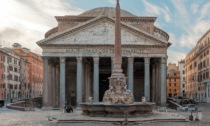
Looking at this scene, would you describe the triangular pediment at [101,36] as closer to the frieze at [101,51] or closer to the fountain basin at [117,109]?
the frieze at [101,51]

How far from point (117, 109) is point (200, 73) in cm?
5859

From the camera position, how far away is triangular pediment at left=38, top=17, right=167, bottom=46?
152ft

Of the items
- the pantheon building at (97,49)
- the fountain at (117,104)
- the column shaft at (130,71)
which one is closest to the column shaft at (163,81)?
the pantheon building at (97,49)

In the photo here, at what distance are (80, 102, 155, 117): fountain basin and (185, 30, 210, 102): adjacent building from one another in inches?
1835

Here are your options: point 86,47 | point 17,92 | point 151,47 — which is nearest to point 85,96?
point 86,47

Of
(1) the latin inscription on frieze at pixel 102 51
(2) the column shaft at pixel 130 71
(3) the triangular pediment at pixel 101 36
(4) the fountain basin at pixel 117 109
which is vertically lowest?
(4) the fountain basin at pixel 117 109

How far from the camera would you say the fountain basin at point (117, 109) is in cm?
2311

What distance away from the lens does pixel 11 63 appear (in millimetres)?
84750

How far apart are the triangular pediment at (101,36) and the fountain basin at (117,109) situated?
71.6 feet

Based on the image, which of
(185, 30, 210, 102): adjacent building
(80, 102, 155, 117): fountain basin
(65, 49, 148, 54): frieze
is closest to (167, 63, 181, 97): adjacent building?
(185, 30, 210, 102): adjacent building

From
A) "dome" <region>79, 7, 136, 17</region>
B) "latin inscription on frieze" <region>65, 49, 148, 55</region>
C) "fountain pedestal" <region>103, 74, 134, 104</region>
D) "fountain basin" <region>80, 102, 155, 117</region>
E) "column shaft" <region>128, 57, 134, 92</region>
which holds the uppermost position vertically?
"dome" <region>79, 7, 136, 17</region>

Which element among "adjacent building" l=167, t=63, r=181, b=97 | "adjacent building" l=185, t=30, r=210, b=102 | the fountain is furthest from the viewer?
"adjacent building" l=167, t=63, r=181, b=97

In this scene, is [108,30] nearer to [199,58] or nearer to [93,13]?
[93,13]

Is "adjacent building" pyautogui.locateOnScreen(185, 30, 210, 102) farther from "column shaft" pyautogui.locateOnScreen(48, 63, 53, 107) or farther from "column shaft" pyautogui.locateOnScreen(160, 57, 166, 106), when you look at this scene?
"column shaft" pyautogui.locateOnScreen(48, 63, 53, 107)
